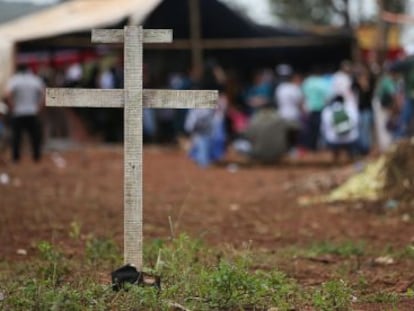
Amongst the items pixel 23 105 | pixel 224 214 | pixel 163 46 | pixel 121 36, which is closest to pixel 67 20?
pixel 163 46

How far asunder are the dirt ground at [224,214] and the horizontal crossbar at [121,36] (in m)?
1.22

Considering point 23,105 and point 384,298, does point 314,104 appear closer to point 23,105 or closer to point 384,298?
point 23,105

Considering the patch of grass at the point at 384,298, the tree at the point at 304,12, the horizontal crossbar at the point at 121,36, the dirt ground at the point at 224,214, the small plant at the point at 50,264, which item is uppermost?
the tree at the point at 304,12

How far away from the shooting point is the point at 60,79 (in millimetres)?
25953

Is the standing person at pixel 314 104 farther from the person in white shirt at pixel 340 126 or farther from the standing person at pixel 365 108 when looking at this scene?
the person in white shirt at pixel 340 126

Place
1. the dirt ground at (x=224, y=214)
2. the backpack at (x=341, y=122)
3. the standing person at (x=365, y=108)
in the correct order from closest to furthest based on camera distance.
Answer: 1. the dirt ground at (x=224, y=214)
2. the backpack at (x=341, y=122)
3. the standing person at (x=365, y=108)

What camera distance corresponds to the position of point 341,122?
17.6 m

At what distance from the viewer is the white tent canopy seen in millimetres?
20078

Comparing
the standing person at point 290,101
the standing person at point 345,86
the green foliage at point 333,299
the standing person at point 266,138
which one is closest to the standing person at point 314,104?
the standing person at point 290,101

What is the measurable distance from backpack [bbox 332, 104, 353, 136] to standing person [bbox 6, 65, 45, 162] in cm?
525

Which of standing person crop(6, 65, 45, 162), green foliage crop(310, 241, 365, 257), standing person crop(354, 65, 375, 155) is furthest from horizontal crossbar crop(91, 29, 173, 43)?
standing person crop(354, 65, 375, 155)

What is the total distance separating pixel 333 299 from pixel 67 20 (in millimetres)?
17270

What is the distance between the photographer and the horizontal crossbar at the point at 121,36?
19.4 ft

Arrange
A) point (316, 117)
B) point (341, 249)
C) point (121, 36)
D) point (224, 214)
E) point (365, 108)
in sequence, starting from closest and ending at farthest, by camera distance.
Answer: point (121, 36) → point (341, 249) → point (224, 214) → point (365, 108) → point (316, 117)
